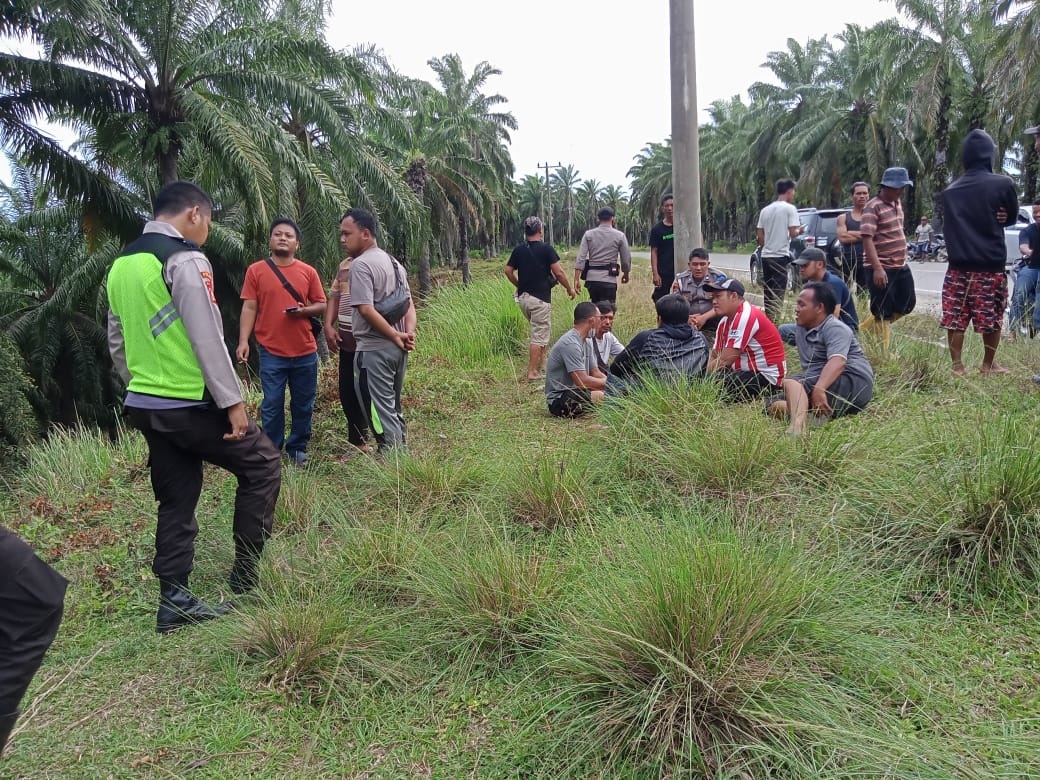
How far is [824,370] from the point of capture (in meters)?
5.03

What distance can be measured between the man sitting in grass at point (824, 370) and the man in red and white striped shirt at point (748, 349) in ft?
0.74

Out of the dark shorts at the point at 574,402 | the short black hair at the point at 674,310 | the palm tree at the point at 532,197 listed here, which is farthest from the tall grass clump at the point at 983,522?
the palm tree at the point at 532,197

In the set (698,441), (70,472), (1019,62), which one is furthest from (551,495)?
(1019,62)

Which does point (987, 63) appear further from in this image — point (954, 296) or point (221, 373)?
point (221, 373)

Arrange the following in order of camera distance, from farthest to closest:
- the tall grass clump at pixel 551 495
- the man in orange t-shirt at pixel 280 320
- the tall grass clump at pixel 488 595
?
the man in orange t-shirt at pixel 280 320, the tall grass clump at pixel 551 495, the tall grass clump at pixel 488 595

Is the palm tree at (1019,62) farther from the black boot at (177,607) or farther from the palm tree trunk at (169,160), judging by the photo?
the black boot at (177,607)

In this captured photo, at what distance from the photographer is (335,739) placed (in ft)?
8.79

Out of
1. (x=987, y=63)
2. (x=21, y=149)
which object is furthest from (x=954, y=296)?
(x=987, y=63)

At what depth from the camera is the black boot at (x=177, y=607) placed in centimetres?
349

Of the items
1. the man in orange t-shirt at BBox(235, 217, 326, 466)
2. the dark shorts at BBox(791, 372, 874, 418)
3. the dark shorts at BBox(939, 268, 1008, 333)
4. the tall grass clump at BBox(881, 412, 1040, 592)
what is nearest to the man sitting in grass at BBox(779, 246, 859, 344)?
the dark shorts at BBox(939, 268, 1008, 333)

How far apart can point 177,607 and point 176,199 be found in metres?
1.77

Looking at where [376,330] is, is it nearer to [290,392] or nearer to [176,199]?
[290,392]

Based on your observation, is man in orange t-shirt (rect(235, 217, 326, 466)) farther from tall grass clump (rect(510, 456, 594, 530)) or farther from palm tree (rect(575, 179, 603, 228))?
palm tree (rect(575, 179, 603, 228))

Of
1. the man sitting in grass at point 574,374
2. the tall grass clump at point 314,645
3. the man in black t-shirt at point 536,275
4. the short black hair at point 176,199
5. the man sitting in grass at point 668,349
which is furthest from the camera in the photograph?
the man in black t-shirt at point 536,275
